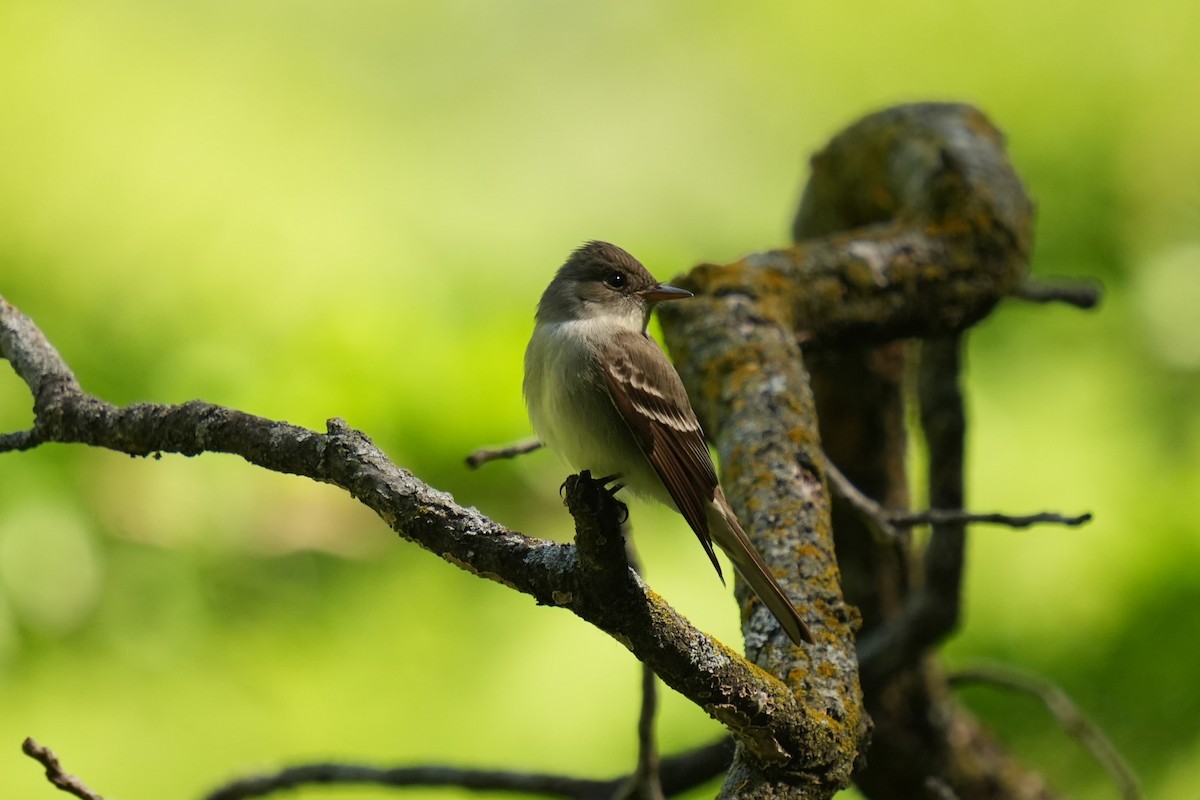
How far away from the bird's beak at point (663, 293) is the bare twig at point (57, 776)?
6.44 feet

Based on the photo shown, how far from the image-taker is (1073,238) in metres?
5.80

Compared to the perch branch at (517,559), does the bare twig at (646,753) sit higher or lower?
lower

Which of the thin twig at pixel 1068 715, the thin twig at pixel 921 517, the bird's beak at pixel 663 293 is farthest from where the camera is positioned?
the thin twig at pixel 1068 715

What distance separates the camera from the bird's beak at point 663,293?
353 centimetres

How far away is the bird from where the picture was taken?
9.24 ft

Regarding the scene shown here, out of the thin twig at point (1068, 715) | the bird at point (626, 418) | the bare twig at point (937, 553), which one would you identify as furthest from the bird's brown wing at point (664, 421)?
the thin twig at point (1068, 715)

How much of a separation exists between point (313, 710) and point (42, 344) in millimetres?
2405

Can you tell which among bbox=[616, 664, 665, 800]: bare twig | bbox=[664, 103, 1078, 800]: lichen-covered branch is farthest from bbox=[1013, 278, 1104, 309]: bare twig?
bbox=[616, 664, 665, 800]: bare twig

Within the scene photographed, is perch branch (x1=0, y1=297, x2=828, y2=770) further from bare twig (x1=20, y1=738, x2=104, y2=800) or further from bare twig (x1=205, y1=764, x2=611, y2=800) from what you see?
bare twig (x1=205, y1=764, x2=611, y2=800)

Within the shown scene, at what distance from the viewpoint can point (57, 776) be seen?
7.25ft

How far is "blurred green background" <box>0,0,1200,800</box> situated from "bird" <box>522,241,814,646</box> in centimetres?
124

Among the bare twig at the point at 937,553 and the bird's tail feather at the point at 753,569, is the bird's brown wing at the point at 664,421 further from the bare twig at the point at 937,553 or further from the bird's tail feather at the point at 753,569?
the bare twig at the point at 937,553

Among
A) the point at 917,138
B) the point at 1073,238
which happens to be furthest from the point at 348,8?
the point at 1073,238

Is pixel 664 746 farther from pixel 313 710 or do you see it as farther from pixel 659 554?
pixel 313 710
